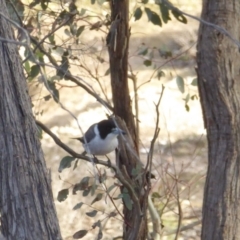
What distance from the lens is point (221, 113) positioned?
→ 307 cm

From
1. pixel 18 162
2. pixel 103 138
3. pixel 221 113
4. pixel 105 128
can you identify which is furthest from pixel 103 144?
pixel 18 162

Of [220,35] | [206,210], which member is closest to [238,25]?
[220,35]

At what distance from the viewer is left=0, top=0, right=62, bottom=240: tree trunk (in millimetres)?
2576

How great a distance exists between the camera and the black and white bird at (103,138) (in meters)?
4.43

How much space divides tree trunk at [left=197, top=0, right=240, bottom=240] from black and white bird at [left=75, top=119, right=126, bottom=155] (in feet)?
4.15

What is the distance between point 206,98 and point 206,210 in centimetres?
55

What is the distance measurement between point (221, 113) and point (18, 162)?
101 cm

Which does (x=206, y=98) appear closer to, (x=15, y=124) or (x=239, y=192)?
(x=239, y=192)

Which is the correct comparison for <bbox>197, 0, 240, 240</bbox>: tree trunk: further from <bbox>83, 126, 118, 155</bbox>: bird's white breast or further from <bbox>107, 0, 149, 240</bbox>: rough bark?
<bbox>83, 126, 118, 155</bbox>: bird's white breast

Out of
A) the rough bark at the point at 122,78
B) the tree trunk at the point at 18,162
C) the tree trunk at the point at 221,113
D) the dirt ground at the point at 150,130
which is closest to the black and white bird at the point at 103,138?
the rough bark at the point at 122,78

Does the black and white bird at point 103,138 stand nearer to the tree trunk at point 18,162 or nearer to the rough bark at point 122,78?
the rough bark at point 122,78

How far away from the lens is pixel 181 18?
11.6 feet

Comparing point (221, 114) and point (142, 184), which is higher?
point (221, 114)

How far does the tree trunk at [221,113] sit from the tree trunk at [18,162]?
89cm
